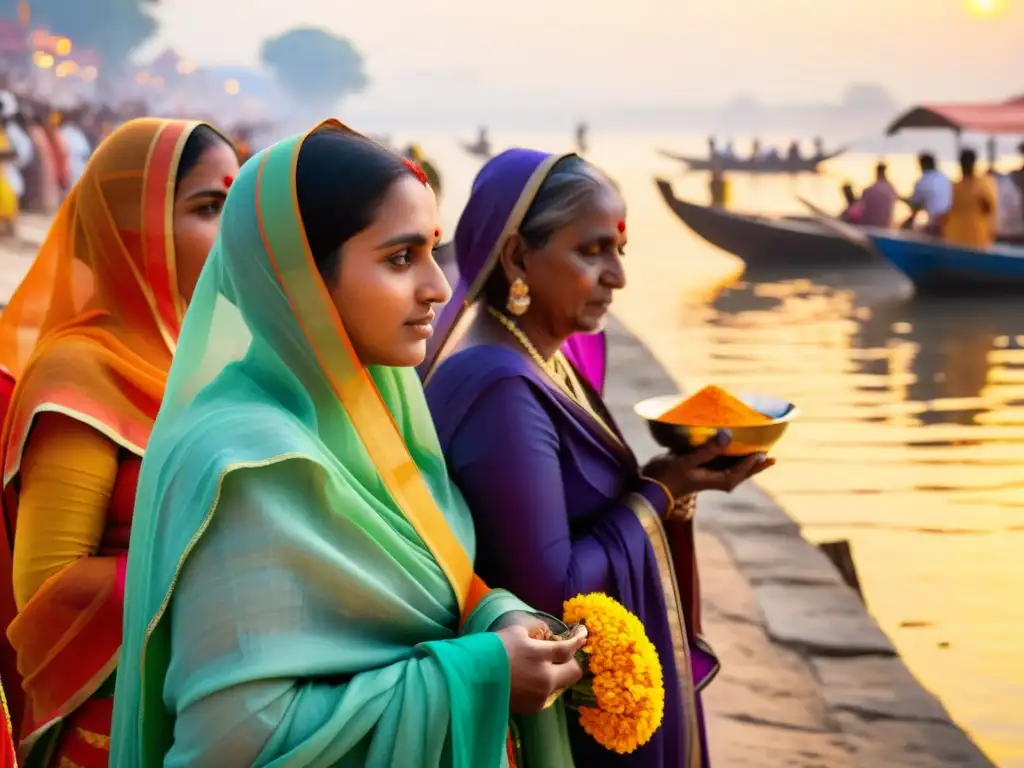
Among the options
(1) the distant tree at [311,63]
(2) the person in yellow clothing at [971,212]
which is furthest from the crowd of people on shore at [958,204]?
(1) the distant tree at [311,63]

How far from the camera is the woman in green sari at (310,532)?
1.32 meters

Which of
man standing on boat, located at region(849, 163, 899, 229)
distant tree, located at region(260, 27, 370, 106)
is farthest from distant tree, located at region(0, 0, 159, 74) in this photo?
man standing on boat, located at region(849, 163, 899, 229)

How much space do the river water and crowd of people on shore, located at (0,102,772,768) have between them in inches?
60.7

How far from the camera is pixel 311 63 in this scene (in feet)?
313

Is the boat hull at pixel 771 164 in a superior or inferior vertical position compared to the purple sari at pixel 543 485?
inferior

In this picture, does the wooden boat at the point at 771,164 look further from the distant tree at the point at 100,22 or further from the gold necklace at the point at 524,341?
the gold necklace at the point at 524,341

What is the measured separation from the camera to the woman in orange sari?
184 centimetres

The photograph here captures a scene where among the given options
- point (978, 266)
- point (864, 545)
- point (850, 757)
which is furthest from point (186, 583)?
point (978, 266)

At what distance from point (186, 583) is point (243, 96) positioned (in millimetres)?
90037

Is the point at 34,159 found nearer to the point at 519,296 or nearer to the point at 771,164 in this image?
the point at 519,296

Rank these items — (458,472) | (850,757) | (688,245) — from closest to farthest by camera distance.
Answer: (458,472), (850,757), (688,245)

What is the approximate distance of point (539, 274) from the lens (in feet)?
6.67

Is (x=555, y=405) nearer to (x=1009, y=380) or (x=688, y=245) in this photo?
(x=1009, y=380)

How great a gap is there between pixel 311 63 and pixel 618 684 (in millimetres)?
98104
